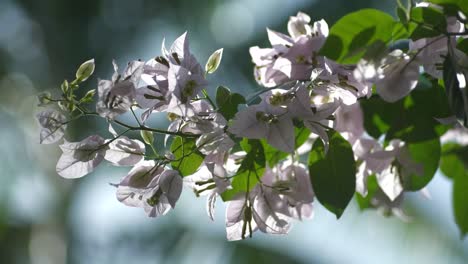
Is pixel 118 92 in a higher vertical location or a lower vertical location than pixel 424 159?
higher

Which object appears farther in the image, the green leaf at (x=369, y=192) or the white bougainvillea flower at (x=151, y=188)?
the green leaf at (x=369, y=192)

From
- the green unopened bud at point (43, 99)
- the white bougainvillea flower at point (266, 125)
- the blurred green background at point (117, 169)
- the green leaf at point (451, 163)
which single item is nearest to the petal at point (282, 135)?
the white bougainvillea flower at point (266, 125)

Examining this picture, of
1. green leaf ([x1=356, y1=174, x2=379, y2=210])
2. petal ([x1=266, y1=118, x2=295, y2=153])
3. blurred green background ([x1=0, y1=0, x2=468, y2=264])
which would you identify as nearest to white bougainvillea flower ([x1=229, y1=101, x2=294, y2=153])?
petal ([x1=266, y1=118, x2=295, y2=153])

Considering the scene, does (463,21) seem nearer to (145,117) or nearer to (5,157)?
(145,117)

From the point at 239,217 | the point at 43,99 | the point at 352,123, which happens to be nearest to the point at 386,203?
the point at 352,123

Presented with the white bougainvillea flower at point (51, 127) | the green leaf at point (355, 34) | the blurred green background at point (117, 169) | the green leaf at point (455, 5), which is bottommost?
the blurred green background at point (117, 169)

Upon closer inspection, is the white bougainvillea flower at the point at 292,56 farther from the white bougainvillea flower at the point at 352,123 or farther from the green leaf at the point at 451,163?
the green leaf at the point at 451,163

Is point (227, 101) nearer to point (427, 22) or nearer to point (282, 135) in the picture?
point (282, 135)
